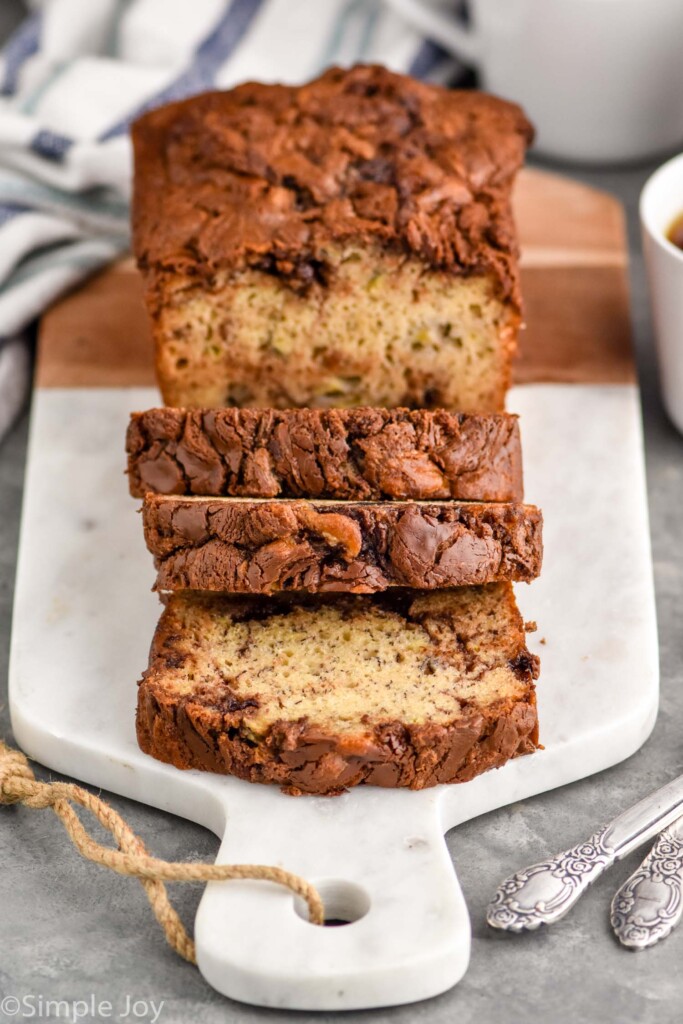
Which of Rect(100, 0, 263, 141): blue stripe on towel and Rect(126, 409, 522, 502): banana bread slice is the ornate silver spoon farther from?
Rect(100, 0, 263, 141): blue stripe on towel

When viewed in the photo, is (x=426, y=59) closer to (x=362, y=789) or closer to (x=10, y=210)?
(x=10, y=210)

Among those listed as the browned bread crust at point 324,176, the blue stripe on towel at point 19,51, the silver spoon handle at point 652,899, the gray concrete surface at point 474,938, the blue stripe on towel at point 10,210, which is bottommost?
the gray concrete surface at point 474,938

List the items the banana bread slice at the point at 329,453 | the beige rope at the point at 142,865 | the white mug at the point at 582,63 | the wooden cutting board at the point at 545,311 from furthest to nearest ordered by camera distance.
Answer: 1. the white mug at the point at 582,63
2. the wooden cutting board at the point at 545,311
3. the banana bread slice at the point at 329,453
4. the beige rope at the point at 142,865

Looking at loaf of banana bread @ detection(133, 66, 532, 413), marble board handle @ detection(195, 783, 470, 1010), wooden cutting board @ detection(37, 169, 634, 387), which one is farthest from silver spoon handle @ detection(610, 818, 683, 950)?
wooden cutting board @ detection(37, 169, 634, 387)

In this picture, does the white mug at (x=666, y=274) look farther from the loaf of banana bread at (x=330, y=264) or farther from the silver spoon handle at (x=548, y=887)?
the silver spoon handle at (x=548, y=887)

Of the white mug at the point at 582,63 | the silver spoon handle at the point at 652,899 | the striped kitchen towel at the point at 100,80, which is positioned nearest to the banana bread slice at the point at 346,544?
the silver spoon handle at the point at 652,899

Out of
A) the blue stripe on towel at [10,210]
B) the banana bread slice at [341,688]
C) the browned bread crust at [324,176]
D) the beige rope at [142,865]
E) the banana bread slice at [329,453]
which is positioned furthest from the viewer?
the blue stripe on towel at [10,210]
